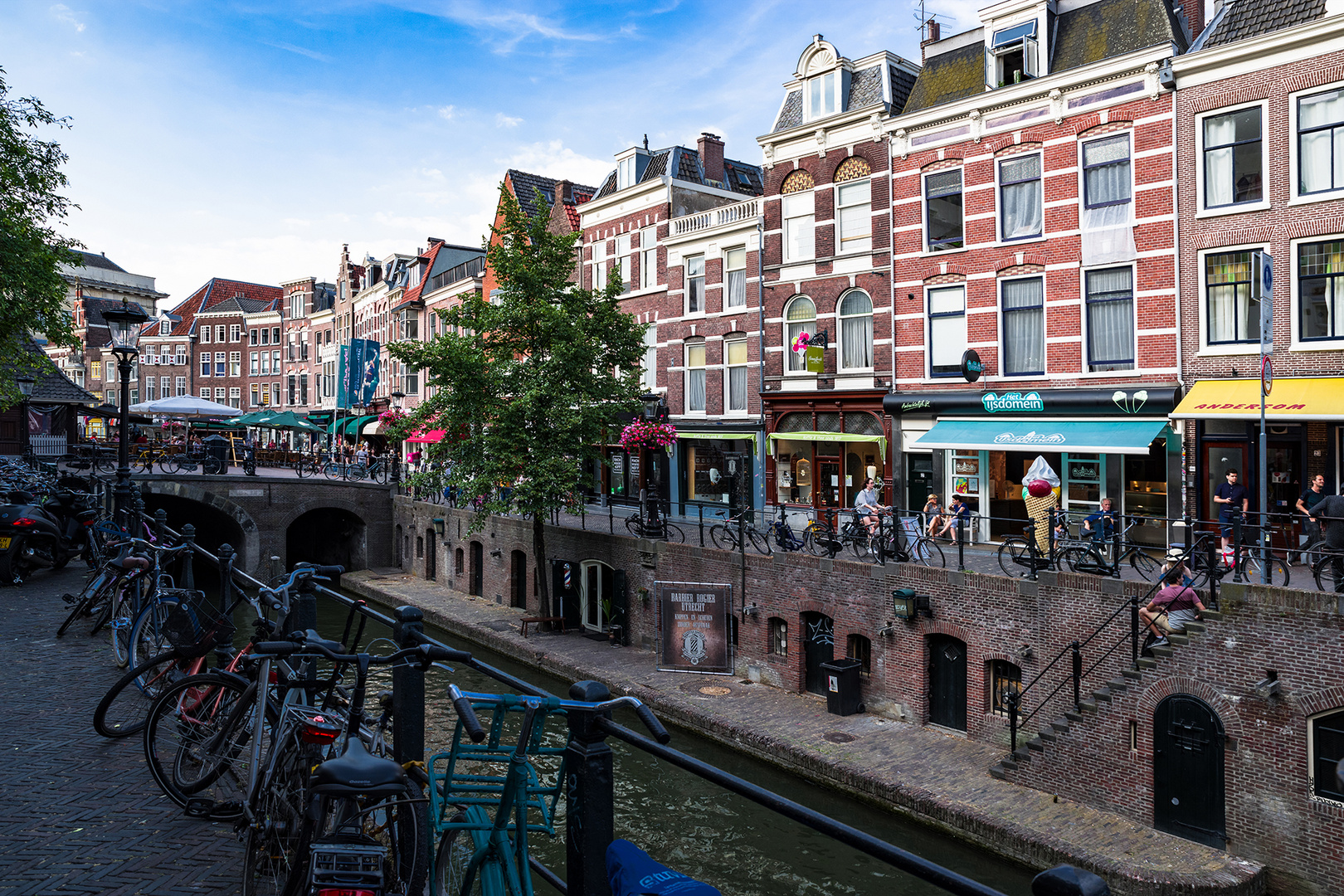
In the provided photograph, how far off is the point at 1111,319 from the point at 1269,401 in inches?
150

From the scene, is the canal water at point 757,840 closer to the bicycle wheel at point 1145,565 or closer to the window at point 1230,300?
the bicycle wheel at point 1145,565

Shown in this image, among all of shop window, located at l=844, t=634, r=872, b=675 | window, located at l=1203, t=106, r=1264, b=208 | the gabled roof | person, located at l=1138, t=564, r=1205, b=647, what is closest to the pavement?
shop window, located at l=844, t=634, r=872, b=675

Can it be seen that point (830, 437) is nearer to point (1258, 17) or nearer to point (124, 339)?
point (1258, 17)

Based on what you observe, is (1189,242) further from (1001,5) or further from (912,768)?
(912,768)

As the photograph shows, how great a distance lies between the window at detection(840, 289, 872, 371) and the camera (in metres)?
24.7

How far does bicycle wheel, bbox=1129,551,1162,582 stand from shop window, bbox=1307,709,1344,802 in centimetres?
320

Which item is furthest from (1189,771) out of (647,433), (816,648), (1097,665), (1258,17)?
(647,433)

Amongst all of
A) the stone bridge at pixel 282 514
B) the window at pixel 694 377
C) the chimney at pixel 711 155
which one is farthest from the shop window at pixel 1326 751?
the stone bridge at pixel 282 514

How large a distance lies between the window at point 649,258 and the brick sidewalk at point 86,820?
25983 millimetres

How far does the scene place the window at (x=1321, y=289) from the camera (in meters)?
16.7

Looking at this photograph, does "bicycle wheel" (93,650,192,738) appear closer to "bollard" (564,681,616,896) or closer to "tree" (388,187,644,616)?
"bollard" (564,681,616,896)

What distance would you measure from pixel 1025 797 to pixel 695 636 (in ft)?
27.0

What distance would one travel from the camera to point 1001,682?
50.0 feet

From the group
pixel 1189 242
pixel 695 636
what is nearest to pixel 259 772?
pixel 695 636
